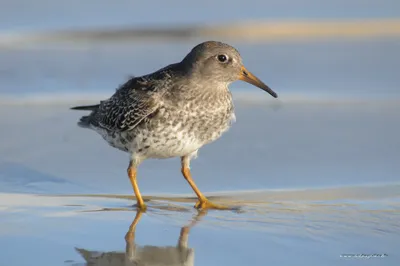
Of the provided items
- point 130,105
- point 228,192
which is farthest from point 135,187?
point 228,192

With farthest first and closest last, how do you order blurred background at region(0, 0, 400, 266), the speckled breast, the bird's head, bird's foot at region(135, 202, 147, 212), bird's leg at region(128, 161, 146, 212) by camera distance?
the bird's head
the speckled breast
bird's leg at region(128, 161, 146, 212)
bird's foot at region(135, 202, 147, 212)
blurred background at region(0, 0, 400, 266)

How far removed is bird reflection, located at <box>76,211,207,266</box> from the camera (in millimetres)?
6926

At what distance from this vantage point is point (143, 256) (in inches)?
279

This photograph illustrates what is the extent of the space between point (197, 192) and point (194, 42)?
675cm

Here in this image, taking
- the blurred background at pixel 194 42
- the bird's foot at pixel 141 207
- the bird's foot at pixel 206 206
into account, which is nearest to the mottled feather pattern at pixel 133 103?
the bird's foot at pixel 141 207

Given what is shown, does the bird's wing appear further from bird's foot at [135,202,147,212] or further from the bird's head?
bird's foot at [135,202,147,212]

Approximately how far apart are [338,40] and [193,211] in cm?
788

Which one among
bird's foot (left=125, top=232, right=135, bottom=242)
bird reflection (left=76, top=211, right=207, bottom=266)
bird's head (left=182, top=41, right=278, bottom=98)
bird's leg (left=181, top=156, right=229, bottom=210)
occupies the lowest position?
bird reflection (left=76, top=211, right=207, bottom=266)

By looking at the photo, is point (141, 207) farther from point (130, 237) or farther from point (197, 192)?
point (130, 237)

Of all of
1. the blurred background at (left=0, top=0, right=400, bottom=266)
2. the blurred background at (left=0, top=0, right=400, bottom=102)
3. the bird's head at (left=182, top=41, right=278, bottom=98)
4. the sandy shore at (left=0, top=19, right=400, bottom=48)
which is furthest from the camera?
the sandy shore at (left=0, top=19, right=400, bottom=48)

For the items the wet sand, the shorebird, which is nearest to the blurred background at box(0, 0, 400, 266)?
the wet sand

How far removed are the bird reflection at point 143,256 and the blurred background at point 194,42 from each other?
6063 millimetres

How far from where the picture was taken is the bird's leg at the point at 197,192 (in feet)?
28.7

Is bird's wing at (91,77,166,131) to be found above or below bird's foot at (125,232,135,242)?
above
